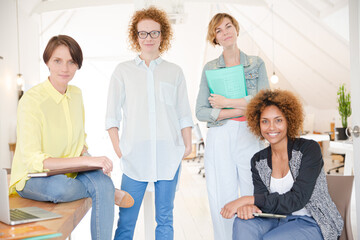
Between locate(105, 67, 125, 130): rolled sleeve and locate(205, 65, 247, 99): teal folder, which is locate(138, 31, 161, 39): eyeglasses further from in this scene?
locate(205, 65, 247, 99): teal folder

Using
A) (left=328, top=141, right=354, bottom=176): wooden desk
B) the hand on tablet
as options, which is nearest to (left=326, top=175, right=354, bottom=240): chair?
the hand on tablet

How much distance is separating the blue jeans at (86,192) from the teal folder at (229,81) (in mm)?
933

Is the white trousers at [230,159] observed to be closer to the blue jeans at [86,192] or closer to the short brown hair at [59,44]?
the blue jeans at [86,192]

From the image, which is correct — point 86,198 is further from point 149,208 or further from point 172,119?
point 149,208

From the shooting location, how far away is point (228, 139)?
208cm

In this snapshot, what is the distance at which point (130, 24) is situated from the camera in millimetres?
2156

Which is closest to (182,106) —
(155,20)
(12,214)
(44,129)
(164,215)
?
(155,20)

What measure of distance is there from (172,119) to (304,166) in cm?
78

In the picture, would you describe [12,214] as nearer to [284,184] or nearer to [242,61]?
[284,184]

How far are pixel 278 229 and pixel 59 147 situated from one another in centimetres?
104

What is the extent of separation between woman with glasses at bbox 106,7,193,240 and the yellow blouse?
37 cm

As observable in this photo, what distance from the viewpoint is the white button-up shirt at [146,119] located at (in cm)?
200

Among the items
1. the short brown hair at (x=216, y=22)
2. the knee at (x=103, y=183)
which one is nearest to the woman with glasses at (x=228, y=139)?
the short brown hair at (x=216, y=22)

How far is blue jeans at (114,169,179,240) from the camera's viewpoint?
78.7 inches
